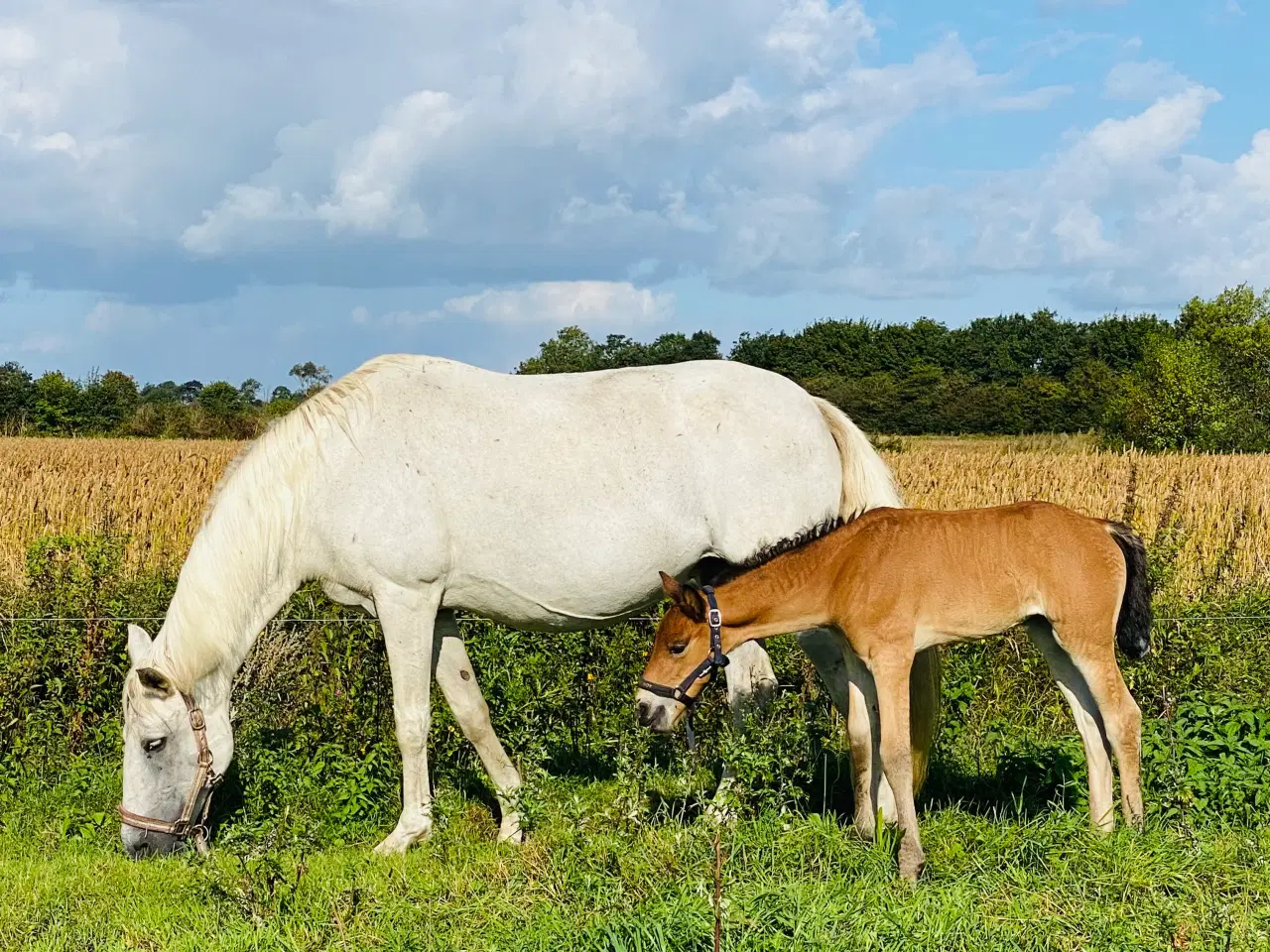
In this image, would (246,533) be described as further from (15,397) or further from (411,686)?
(15,397)

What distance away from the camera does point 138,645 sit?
231 inches

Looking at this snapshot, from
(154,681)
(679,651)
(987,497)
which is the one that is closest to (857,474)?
(679,651)

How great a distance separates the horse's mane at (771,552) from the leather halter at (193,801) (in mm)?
2768

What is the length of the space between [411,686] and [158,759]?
1.35 meters

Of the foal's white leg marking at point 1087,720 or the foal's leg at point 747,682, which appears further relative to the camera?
the foal's leg at point 747,682

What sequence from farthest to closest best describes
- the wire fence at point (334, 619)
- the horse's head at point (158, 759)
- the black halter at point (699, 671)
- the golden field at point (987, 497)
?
1. the golden field at point (987, 497)
2. the wire fence at point (334, 619)
3. the horse's head at point (158, 759)
4. the black halter at point (699, 671)

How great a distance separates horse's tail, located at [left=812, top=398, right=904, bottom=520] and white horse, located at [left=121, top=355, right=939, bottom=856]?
465 millimetres

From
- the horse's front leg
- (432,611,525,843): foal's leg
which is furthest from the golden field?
the horse's front leg

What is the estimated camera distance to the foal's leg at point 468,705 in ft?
19.9

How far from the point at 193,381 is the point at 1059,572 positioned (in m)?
106

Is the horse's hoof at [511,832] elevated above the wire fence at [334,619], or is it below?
below

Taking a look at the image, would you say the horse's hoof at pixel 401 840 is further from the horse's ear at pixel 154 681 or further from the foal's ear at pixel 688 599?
the foal's ear at pixel 688 599

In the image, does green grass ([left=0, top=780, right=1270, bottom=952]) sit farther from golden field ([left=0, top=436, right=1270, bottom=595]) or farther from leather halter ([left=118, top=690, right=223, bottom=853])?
golden field ([left=0, top=436, right=1270, bottom=595])

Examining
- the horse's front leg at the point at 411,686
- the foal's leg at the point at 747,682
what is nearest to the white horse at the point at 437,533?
the horse's front leg at the point at 411,686
